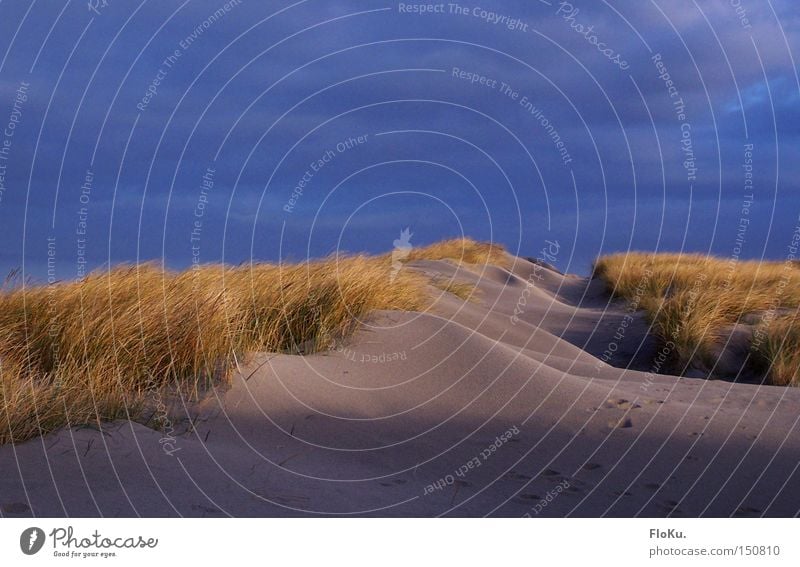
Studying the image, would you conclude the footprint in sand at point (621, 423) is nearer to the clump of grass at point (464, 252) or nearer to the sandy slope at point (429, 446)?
the sandy slope at point (429, 446)

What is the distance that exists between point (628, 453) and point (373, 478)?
69.7 inches

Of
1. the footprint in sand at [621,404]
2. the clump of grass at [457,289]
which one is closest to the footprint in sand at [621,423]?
the footprint in sand at [621,404]

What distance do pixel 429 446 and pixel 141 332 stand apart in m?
2.17

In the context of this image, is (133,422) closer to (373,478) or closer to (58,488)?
(58,488)

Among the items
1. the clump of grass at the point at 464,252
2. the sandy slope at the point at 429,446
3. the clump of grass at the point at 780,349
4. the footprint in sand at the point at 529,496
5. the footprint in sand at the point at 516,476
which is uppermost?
the clump of grass at the point at 464,252

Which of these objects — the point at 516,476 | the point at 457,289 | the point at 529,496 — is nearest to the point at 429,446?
the point at 516,476

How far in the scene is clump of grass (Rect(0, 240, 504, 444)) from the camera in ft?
14.1

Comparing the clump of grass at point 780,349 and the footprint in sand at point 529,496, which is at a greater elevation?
the clump of grass at point 780,349

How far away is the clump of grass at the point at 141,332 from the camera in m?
4.30

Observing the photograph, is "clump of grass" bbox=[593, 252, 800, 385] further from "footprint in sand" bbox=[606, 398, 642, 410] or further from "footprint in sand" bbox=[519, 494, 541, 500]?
"footprint in sand" bbox=[519, 494, 541, 500]

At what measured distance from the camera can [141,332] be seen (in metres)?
5.22

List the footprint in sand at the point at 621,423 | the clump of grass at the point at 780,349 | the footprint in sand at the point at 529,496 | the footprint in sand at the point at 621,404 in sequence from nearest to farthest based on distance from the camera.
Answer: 1. the footprint in sand at the point at 529,496
2. the footprint in sand at the point at 621,423
3. the footprint in sand at the point at 621,404
4. the clump of grass at the point at 780,349

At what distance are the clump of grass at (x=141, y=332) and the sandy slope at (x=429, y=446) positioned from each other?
0.71 ft

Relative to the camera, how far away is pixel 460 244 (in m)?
21.5
